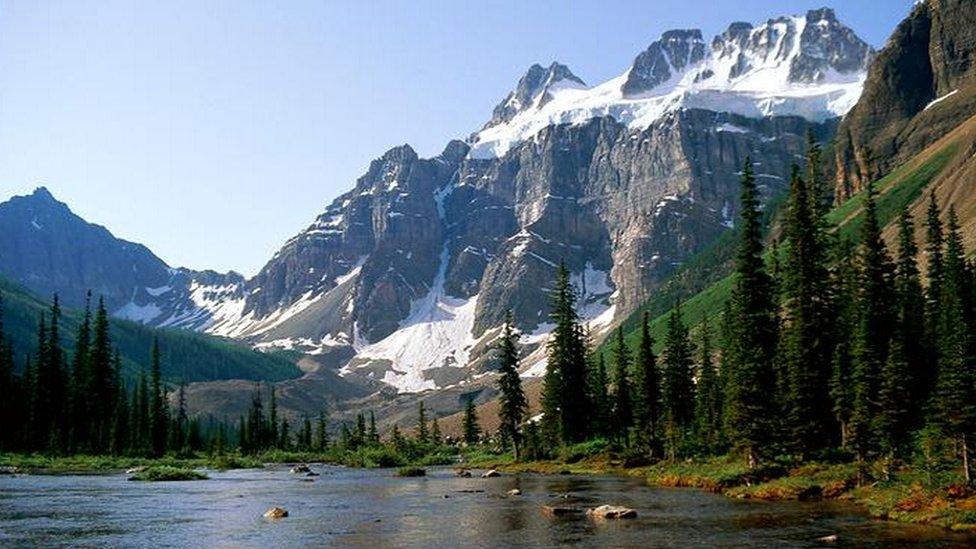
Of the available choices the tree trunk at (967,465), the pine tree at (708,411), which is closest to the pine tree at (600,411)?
the pine tree at (708,411)

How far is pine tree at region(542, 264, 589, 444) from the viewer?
125625 millimetres

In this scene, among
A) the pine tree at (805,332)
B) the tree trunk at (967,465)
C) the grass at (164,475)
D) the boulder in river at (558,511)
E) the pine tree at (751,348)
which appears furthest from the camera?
the grass at (164,475)

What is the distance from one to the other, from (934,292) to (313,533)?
103763mm

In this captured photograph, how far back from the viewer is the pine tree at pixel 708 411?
99.1 meters

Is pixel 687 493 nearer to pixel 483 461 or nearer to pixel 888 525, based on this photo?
pixel 888 525

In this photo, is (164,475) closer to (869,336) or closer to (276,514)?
(276,514)

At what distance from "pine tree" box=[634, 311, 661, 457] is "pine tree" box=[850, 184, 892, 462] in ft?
95.9

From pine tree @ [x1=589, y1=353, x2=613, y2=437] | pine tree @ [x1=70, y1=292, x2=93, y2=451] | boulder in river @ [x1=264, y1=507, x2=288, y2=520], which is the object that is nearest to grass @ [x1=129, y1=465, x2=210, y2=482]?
boulder in river @ [x1=264, y1=507, x2=288, y2=520]

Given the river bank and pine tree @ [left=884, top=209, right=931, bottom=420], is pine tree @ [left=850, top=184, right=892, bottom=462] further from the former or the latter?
the river bank

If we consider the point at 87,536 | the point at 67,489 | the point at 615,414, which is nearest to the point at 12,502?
the point at 67,489

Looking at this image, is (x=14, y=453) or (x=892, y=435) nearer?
(x=892, y=435)

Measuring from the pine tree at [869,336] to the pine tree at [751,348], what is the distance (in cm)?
742

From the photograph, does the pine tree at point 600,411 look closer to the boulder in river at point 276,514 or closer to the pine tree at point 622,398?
the pine tree at point 622,398

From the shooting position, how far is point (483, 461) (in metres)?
142
